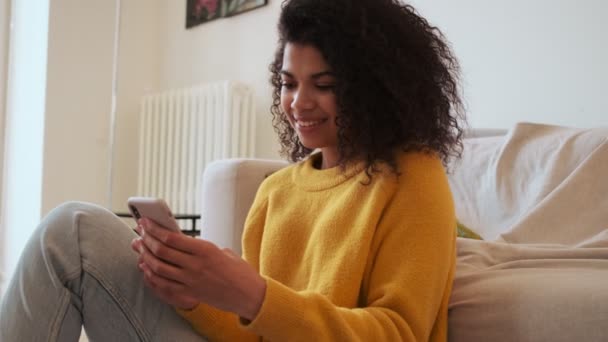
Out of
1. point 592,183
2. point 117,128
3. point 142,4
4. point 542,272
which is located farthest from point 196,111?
point 542,272

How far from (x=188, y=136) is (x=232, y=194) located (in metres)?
1.64

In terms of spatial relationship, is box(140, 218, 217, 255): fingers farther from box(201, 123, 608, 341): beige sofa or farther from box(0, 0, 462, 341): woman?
box(201, 123, 608, 341): beige sofa

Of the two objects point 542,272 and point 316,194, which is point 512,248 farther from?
point 316,194

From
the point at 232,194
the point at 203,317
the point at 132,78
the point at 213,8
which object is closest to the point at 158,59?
the point at 132,78

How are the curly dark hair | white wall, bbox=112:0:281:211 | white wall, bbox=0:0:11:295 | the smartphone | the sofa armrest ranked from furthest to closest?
1. white wall, bbox=0:0:11:295
2. white wall, bbox=112:0:281:211
3. the sofa armrest
4. the curly dark hair
5. the smartphone

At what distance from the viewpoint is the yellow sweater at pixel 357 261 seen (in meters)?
0.76

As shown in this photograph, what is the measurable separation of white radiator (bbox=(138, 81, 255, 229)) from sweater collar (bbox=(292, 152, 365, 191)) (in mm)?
1890

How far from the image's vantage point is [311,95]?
1.01m

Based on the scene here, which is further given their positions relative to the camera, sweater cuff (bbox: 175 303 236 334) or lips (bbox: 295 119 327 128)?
lips (bbox: 295 119 327 128)

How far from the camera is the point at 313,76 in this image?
1003mm

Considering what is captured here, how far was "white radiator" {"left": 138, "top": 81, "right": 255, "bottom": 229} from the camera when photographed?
2986 millimetres

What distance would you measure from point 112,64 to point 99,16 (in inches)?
9.6

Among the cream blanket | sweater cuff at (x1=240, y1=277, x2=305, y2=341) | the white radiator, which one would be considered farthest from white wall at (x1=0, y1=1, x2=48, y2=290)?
sweater cuff at (x1=240, y1=277, x2=305, y2=341)

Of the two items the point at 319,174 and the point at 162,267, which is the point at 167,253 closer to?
the point at 162,267
